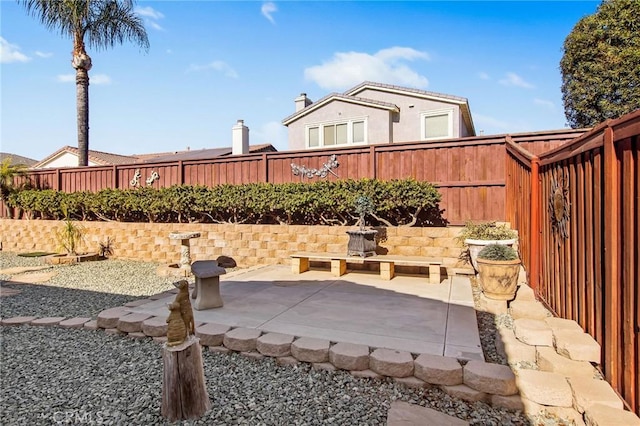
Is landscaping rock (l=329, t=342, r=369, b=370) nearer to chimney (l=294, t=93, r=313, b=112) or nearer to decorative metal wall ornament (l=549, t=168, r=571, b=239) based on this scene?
decorative metal wall ornament (l=549, t=168, r=571, b=239)

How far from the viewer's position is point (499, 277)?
148 inches

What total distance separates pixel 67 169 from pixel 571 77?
19.7 metres

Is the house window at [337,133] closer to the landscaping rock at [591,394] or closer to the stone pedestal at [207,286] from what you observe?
the stone pedestal at [207,286]

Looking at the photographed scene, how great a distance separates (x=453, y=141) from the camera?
698cm

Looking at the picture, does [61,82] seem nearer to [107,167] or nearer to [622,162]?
[107,167]

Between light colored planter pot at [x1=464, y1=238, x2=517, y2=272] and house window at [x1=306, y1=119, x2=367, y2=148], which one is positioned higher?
house window at [x1=306, y1=119, x2=367, y2=148]

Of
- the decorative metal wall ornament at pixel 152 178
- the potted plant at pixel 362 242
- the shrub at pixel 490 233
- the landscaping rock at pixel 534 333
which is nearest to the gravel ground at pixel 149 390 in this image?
the landscaping rock at pixel 534 333

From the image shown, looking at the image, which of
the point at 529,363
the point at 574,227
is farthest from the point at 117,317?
the point at 574,227

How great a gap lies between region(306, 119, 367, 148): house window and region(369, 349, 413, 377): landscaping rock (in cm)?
1204

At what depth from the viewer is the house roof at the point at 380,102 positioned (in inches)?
523

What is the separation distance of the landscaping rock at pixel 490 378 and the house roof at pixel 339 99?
41.0ft

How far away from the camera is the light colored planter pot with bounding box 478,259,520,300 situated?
12.1ft

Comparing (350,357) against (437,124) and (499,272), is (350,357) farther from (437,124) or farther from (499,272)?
(437,124)

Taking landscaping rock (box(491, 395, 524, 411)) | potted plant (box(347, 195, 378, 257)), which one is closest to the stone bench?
potted plant (box(347, 195, 378, 257))
